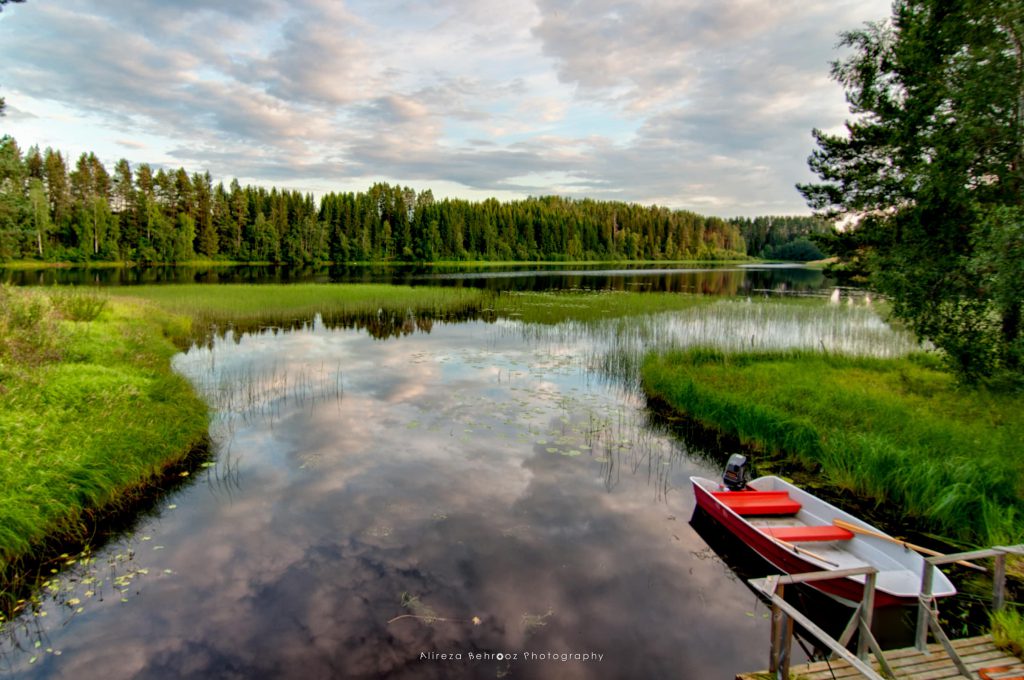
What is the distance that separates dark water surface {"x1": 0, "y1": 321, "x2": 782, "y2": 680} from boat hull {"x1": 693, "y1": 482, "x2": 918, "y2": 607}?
582 mm

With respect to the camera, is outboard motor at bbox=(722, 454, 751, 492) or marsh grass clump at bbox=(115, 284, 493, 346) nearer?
outboard motor at bbox=(722, 454, 751, 492)

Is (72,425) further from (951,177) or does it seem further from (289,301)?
(289,301)

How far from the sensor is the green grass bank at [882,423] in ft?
29.7

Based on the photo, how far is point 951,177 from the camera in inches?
551

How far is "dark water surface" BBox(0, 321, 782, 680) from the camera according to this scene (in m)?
6.38

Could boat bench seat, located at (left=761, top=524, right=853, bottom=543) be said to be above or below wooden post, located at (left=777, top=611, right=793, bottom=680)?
below

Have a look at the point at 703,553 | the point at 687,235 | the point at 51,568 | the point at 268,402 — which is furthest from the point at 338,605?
the point at 687,235

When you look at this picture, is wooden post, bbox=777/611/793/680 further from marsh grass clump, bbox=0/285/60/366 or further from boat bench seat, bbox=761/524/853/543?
marsh grass clump, bbox=0/285/60/366

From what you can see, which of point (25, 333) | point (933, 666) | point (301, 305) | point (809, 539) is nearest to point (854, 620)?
point (933, 666)

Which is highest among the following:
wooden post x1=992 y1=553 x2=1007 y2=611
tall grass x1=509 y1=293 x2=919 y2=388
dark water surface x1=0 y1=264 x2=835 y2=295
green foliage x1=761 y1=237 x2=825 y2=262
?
green foliage x1=761 y1=237 x2=825 y2=262

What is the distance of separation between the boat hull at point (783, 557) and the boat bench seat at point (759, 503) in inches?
9.0

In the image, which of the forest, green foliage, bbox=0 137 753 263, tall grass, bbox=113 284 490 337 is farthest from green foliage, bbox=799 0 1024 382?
green foliage, bbox=0 137 753 263

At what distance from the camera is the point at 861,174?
1902cm

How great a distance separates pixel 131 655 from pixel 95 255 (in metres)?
96.6
